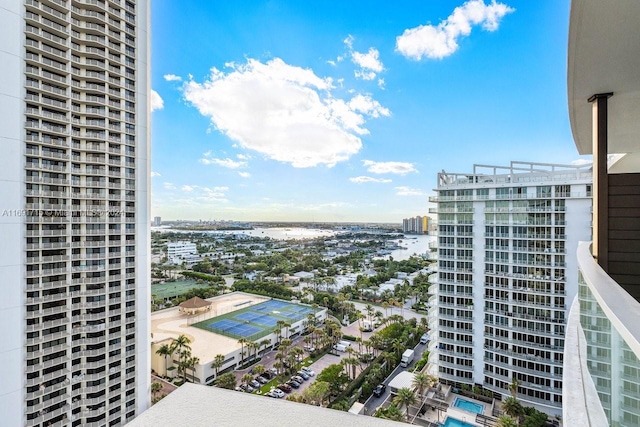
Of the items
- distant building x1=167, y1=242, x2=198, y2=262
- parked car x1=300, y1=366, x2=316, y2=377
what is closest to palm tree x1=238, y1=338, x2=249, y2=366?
parked car x1=300, y1=366, x2=316, y2=377

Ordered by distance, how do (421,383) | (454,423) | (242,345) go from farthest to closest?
(242,345) → (421,383) → (454,423)

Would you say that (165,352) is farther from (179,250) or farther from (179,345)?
(179,250)

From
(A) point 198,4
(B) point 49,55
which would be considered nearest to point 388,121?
(A) point 198,4

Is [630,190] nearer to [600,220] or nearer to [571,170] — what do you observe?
[600,220]

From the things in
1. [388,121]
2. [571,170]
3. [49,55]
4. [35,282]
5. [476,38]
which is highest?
[476,38]

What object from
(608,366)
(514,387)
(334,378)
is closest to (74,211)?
(608,366)

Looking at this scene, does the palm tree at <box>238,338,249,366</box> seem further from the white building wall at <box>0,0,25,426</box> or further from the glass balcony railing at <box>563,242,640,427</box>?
the glass balcony railing at <box>563,242,640,427</box>
